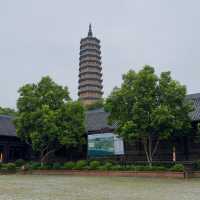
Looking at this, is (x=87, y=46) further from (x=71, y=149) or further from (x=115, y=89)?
(x=115, y=89)

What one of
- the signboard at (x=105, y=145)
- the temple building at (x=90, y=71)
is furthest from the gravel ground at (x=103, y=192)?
the temple building at (x=90, y=71)

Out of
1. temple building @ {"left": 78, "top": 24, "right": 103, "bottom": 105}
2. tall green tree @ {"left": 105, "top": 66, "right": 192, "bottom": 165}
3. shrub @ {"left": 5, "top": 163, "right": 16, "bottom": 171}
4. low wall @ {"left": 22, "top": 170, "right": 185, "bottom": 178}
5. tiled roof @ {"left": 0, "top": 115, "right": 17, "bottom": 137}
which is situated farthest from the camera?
temple building @ {"left": 78, "top": 24, "right": 103, "bottom": 105}

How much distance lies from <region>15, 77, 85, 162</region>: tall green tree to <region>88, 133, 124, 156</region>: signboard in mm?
1146

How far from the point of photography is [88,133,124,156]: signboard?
27.7m

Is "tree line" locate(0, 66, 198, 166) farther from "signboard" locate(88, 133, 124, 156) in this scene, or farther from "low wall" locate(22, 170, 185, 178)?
"low wall" locate(22, 170, 185, 178)

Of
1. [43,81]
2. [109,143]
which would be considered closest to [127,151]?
[109,143]

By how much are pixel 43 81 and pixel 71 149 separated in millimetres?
9702

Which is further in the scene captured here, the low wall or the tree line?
the tree line

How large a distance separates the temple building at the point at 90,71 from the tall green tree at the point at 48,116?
4273 cm

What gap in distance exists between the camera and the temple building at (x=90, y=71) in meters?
72.9

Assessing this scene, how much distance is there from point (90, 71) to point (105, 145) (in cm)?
4693

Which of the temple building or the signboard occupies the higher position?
the temple building

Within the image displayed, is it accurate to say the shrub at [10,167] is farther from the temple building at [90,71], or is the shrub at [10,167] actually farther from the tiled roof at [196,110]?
the temple building at [90,71]

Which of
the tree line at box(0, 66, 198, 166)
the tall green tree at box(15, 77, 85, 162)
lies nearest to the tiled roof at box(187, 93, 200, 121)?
the tree line at box(0, 66, 198, 166)
